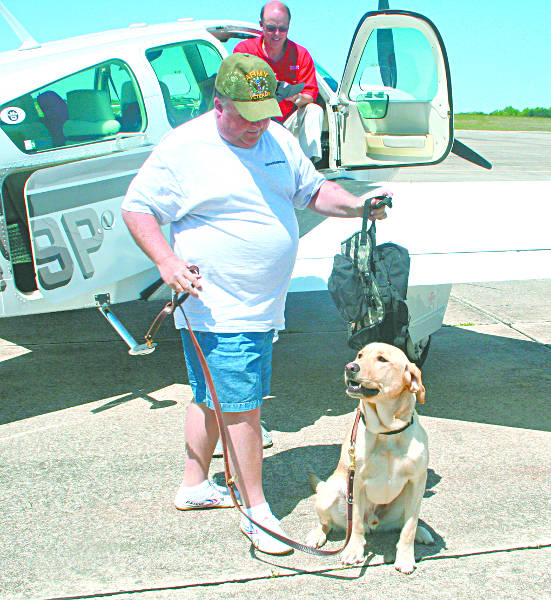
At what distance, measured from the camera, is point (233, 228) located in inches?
113

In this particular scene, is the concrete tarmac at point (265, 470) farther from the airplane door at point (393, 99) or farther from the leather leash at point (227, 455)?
the airplane door at point (393, 99)

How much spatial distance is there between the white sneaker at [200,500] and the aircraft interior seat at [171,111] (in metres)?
2.64

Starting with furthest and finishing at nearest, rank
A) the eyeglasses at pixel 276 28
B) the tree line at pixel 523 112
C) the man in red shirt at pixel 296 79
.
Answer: the tree line at pixel 523 112
the man in red shirt at pixel 296 79
the eyeglasses at pixel 276 28

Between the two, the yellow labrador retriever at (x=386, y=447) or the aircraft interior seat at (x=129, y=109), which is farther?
the aircraft interior seat at (x=129, y=109)

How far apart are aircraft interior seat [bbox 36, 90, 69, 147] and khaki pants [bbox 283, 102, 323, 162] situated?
1.81 meters

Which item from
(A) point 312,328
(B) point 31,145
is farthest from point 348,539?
(A) point 312,328

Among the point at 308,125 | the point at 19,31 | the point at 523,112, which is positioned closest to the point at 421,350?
the point at 308,125

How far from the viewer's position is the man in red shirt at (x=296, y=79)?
→ 5.43 meters

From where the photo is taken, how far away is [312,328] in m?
6.65

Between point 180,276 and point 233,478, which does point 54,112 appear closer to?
point 180,276

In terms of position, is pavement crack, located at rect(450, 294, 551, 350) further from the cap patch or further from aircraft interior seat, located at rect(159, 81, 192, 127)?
the cap patch

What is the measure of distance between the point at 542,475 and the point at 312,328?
3.18 m

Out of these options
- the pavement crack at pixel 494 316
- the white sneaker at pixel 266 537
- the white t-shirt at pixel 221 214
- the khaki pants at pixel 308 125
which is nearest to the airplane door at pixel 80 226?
the white t-shirt at pixel 221 214

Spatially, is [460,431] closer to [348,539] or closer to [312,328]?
[348,539]
